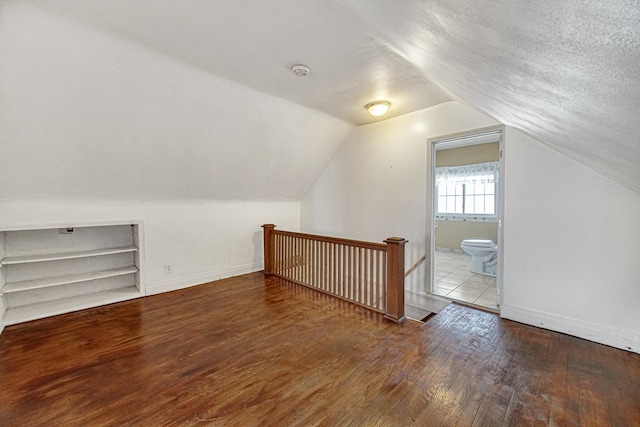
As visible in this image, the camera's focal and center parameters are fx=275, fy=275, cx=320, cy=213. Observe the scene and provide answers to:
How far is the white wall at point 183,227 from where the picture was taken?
116 inches

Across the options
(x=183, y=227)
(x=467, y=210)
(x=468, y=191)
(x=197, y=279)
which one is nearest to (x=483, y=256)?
(x=467, y=210)

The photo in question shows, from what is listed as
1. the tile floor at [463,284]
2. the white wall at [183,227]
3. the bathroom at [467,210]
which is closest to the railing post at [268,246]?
the white wall at [183,227]

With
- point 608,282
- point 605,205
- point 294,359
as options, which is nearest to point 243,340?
point 294,359

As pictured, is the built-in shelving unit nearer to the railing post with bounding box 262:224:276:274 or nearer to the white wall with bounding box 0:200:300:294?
the white wall with bounding box 0:200:300:294

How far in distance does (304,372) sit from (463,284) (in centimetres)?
309

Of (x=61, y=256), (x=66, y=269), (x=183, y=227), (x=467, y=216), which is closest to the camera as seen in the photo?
(x=61, y=256)

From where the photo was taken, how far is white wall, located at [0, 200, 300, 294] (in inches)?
116

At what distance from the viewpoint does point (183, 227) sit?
3883mm

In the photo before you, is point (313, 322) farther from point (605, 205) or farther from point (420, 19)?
point (605, 205)

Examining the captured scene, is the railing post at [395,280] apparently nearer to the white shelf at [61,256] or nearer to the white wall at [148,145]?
the white wall at [148,145]

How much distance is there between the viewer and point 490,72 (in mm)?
1278

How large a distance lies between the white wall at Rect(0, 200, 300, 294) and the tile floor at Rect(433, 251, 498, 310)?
291 cm

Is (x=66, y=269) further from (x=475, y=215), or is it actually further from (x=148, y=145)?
(x=475, y=215)

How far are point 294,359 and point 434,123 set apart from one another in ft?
10.1
